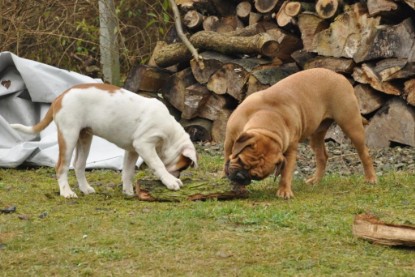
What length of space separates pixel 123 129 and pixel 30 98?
3.47 meters

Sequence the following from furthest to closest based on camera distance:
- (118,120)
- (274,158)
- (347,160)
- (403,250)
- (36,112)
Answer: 1. (36,112)
2. (347,160)
3. (118,120)
4. (274,158)
5. (403,250)

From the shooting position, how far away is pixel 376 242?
5.16 metres

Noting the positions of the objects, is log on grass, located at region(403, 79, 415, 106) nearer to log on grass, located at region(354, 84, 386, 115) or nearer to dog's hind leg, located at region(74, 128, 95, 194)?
log on grass, located at region(354, 84, 386, 115)

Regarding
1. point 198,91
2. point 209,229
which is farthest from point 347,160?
point 209,229

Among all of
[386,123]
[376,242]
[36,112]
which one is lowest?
[36,112]

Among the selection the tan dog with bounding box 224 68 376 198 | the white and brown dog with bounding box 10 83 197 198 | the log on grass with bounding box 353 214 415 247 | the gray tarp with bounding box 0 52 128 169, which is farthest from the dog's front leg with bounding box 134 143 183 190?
the gray tarp with bounding box 0 52 128 169

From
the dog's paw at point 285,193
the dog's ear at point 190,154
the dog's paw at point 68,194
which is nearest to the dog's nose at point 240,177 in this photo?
the dog's paw at point 285,193

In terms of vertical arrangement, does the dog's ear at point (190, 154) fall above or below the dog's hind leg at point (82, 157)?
above

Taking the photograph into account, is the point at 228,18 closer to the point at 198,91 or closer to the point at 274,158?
the point at 198,91

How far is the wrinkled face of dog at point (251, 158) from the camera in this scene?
654 cm

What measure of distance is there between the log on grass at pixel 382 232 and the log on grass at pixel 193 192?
171 centimetres

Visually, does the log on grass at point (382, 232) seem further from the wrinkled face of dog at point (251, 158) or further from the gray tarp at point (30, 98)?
the gray tarp at point (30, 98)

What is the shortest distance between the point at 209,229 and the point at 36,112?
533 centimetres

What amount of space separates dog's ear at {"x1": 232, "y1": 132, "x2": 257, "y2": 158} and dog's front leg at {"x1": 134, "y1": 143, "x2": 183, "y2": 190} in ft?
2.54
